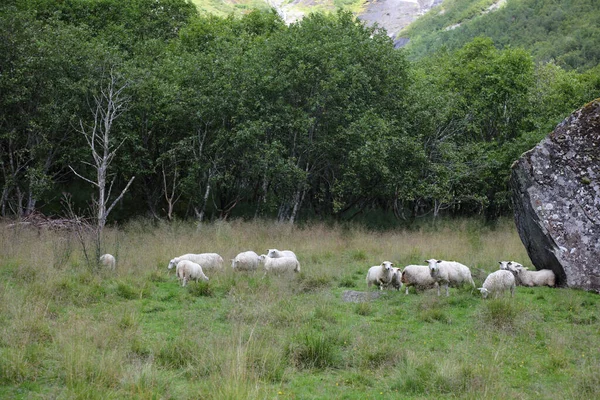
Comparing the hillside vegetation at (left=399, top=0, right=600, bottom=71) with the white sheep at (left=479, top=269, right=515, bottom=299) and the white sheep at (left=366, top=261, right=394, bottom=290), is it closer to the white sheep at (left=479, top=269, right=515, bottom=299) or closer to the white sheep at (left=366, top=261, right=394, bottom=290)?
the white sheep at (left=479, top=269, right=515, bottom=299)

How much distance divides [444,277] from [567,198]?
3760 mm

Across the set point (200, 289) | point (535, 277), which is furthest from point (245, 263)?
point (535, 277)

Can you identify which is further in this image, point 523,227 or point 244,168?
point 244,168

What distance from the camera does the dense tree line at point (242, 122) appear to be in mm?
23469

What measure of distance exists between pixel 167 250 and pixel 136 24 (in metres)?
22.6

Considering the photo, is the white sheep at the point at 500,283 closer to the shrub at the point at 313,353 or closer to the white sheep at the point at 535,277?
the white sheep at the point at 535,277

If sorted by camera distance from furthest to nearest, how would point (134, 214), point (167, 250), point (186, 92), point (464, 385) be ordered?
point (134, 214)
point (186, 92)
point (167, 250)
point (464, 385)

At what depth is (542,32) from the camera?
313 feet

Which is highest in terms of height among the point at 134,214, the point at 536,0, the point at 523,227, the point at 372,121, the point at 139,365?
the point at 536,0

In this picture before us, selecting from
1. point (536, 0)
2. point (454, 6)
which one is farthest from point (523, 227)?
point (454, 6)

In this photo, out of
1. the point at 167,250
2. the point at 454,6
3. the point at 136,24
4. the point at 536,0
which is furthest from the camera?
the point at 454,6

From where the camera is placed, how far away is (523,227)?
14.3 metres

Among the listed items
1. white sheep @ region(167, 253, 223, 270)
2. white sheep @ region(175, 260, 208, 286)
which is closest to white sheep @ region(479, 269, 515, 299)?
white sheep @ region(175, 260, 208, 286)

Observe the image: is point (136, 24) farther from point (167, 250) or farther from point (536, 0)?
point (536, 0)
